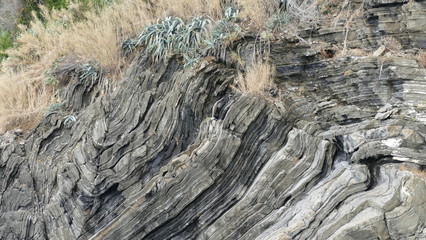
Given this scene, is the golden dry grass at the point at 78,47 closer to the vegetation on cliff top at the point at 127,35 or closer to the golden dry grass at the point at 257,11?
the vegetation on cliff top at the point at 127,35

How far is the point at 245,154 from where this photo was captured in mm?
5270

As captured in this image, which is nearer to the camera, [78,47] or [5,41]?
[78,47]

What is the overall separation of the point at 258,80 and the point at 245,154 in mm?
1068

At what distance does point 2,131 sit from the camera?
7438mm

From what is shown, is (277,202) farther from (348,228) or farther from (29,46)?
(29,46)

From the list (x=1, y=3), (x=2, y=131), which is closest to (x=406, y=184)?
(x=2, y=131)

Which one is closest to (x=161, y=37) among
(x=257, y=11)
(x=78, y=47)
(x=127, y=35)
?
(x=127, y=35)

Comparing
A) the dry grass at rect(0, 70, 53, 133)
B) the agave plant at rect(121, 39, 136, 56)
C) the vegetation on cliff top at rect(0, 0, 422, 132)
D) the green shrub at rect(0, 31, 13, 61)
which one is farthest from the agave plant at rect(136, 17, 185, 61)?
the green shrub at rect(0, 31, 13, 61)

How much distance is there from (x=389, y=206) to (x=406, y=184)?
0.94ft

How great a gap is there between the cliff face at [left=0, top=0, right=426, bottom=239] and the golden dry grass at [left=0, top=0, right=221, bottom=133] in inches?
29.0

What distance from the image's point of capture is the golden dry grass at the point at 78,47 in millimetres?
7520

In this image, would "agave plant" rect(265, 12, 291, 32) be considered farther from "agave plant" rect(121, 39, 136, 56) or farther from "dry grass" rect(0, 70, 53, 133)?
"dry grass" rect(0, 70, 53, 133)

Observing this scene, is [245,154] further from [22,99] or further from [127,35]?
[22,99]

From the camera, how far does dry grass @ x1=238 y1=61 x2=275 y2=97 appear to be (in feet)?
18.6
